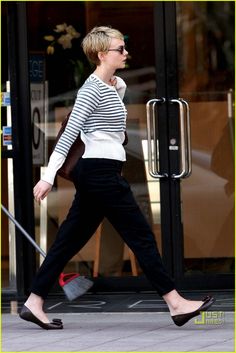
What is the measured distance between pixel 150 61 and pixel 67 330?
2529 mm

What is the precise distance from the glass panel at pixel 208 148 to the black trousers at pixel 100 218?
185 centimetres

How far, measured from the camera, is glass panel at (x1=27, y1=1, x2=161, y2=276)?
8.76 m

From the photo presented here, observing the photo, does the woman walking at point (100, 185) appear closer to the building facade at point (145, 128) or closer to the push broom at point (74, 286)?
the push broom at point (74, 286)

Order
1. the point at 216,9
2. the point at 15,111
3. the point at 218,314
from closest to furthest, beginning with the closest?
1. the point at 218,314
2. the point at 15,111
3. the point at 216,9

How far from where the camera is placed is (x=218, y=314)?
7.49 metres

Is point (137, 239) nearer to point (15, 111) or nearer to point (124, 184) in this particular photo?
point (124, 184)

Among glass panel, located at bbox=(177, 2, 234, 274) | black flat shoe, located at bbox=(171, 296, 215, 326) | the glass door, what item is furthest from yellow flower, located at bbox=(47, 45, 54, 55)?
black flat shoe, located at bbox=(171, 296, 215, 326)

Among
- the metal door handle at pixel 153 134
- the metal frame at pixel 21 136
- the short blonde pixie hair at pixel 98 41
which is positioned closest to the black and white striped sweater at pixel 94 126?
the short blonde pixie hair at pixel 98 41

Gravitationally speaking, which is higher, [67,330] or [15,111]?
[15,111]

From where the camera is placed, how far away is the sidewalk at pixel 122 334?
639 cm

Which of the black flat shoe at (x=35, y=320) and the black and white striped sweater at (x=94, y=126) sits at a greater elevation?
the black and white striped sweater at (x=94, y=126)

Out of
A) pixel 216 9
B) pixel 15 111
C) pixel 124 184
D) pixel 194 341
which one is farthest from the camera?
pixel 216 9

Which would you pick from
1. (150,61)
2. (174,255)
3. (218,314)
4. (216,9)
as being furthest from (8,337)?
(216,9)

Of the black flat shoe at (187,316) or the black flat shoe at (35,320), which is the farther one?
the black flat shoe at (35,320)
